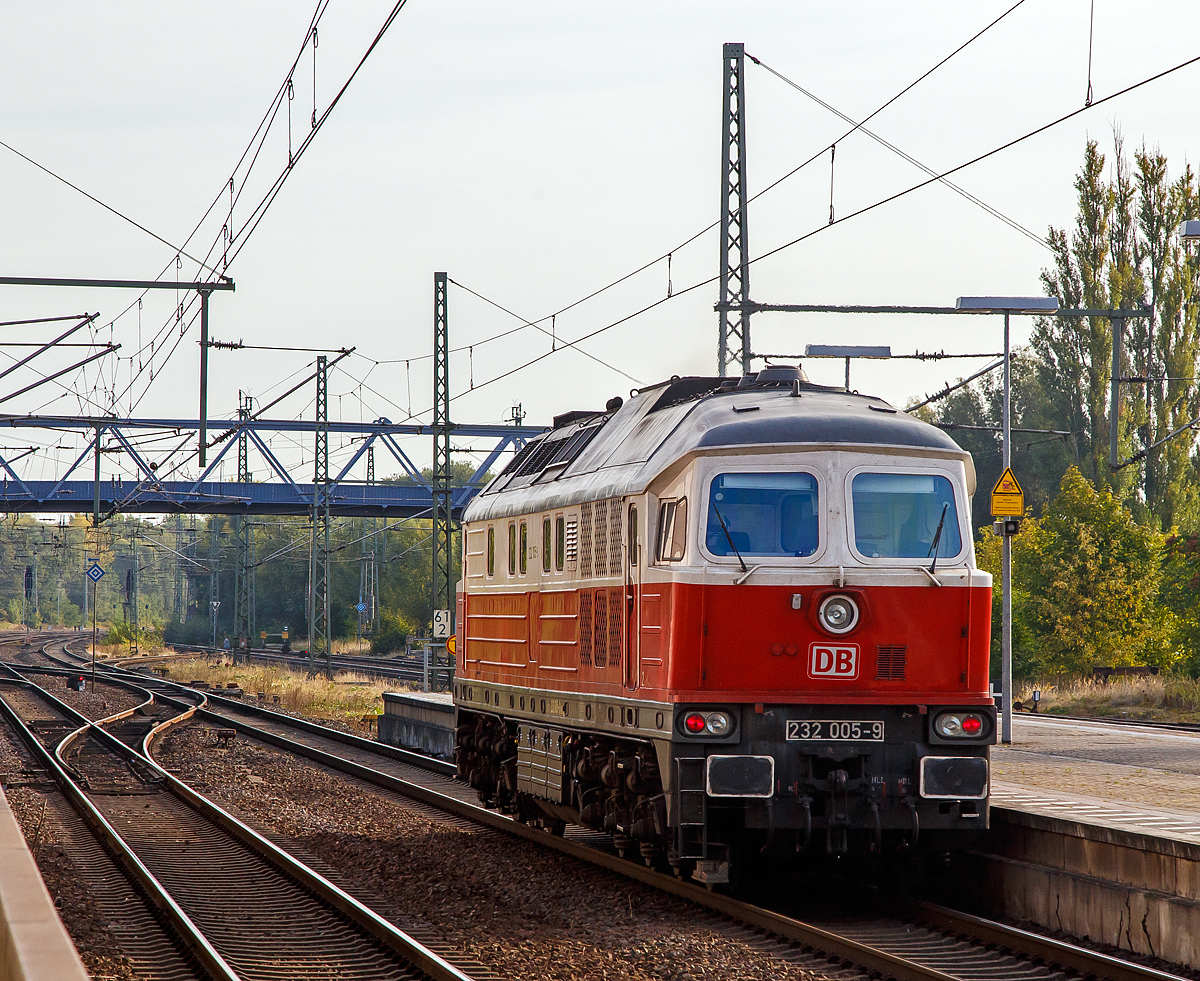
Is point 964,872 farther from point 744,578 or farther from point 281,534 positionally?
point 281,534

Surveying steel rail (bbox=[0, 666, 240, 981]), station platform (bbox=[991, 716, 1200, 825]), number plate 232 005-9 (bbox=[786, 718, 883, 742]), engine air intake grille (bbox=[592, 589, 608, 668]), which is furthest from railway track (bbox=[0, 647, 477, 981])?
station platform (bbox=[991, 716, 1200, 825])

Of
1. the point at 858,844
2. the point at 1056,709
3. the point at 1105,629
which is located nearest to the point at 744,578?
the point at 858,844

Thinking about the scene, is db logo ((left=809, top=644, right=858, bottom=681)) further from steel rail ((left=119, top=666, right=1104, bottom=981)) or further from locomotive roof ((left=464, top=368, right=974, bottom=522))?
steel rail ((left=119, top=666, right=1104, bottom=981))

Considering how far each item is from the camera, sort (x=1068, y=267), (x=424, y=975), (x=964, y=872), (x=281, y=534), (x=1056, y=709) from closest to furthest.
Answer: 1. (x=424, y=975)
2. (x=964, y=872)
3. (x=1056, y=709)
4. (x=1068, y=267)
5. (x=281, y=534)

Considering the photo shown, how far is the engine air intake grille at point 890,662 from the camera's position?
11141 mm

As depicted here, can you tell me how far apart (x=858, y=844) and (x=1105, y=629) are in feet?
89.1

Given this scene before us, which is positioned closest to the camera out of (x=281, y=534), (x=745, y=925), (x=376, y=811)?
(x=745, y=925)

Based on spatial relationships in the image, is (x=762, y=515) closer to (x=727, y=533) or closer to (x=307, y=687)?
(x=727, y=533)

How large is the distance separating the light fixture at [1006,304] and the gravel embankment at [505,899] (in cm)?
1207

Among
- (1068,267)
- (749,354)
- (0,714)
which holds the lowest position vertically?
(0,714)

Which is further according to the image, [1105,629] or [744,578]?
[1105,629]

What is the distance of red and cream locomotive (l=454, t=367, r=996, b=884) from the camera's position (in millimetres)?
10961

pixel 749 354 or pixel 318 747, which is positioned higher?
pixel 749 354

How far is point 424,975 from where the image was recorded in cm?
951
